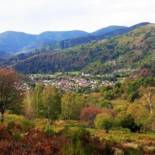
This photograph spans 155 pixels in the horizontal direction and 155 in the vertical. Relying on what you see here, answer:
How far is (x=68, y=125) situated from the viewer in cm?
4622

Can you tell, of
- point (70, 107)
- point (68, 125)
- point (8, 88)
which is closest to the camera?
point (68, 125)

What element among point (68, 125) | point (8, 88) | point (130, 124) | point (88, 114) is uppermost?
point (8, 88)

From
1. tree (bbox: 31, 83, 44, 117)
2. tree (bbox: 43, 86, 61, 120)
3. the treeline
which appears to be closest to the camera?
the treeline

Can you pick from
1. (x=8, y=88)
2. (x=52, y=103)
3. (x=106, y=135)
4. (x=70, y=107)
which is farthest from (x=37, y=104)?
(x=106, y=135)

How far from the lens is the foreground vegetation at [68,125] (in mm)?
20142

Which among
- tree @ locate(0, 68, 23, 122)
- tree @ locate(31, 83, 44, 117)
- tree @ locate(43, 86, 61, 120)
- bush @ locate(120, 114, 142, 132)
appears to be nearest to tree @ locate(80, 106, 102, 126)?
tree @ locate(43, 86, 61, 120)

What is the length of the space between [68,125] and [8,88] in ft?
44.0

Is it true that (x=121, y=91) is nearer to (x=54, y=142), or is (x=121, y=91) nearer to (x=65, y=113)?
(x=65, y=113)

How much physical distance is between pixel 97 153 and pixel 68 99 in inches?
3177

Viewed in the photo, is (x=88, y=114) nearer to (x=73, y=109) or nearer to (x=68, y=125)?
(x=73, y=109)

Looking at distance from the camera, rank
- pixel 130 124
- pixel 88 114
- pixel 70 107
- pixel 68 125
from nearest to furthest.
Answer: pixel 68 125
pixel 130 124
pixel 88 114
pixel 70 107

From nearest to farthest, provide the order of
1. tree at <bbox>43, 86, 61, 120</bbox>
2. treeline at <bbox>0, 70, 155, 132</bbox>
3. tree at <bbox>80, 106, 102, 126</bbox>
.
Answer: treeline at <bbox>0, 70, 155, 132</bbox> < tree at <bbox>80, 106, 102, 126</bbox> < tree at <bbox>43, 86, 61, 120</bbox>

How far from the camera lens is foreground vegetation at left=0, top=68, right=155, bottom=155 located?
66.1 feet

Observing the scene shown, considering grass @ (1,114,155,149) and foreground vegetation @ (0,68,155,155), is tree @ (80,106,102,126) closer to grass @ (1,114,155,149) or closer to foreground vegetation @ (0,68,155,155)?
foreground vegetation @ (0,68,155,155)
